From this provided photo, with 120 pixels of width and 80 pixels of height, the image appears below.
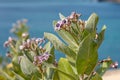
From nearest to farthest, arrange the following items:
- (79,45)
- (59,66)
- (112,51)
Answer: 1. (79,45)
2. (59,66)
3. (112,51)

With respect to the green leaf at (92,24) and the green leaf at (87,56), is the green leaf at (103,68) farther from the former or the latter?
the green leaf at (92,24)

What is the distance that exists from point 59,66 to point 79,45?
14 centimetres

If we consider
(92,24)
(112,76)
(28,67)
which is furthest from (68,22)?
(112,76)

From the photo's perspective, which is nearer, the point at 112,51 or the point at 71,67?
the point at 71,67

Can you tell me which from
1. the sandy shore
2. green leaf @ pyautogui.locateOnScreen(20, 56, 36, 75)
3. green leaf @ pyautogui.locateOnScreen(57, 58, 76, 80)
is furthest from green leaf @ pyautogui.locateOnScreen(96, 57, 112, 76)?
the sandy shore

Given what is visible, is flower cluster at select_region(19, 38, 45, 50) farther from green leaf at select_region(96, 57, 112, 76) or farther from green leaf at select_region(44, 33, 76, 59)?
green leaf at select_region(96, 57, 112, 76)

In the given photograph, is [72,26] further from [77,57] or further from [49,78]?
[49,78]

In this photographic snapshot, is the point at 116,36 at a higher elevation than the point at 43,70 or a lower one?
higher

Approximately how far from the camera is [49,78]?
4.86 ft

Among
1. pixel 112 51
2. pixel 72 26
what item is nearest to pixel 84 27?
pixel 72 26

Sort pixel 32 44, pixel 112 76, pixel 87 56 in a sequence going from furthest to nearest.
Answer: pixel 112 76, pixel 32 44, pixel 87 56

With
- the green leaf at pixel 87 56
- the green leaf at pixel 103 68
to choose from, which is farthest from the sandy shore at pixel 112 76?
the green leaf at pixel 87 56

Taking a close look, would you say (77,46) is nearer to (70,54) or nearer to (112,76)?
(70,54)

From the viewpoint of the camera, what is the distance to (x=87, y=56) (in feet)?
4.33
